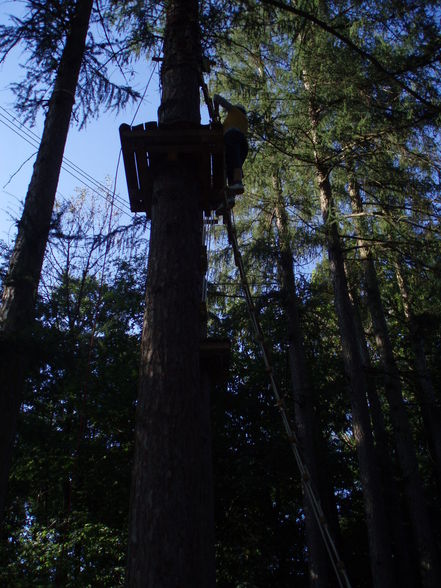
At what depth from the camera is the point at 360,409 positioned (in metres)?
8.94

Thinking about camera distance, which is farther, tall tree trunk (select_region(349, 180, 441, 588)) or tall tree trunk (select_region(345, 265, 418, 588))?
tall tree trunk (select_region(345, 265, 418, 588))

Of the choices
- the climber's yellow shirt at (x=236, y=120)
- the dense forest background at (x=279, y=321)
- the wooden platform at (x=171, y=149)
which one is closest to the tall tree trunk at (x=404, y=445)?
the dense forest background at (x=279, y=321)

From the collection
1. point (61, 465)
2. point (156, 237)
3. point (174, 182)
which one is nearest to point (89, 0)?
point (174, 182)

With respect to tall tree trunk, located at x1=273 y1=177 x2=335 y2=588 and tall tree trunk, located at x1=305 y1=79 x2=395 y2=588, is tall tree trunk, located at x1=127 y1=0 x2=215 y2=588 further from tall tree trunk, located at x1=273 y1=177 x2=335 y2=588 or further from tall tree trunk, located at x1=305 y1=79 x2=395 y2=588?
tall tree trunk, located at x1=273 y1=177 x2=335 y2=588

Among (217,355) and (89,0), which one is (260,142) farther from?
(217,355)

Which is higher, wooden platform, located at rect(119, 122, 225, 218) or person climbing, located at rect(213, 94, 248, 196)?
person climbing, located at rect(213, 94, 248, 196)

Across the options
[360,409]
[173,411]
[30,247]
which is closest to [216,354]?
[173,411]

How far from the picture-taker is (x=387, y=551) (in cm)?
827

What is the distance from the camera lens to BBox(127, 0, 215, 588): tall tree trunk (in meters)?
2.42

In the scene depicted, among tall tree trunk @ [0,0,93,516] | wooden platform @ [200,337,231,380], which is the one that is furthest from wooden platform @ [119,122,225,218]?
tall tree trunk @ [0,0,93,516]

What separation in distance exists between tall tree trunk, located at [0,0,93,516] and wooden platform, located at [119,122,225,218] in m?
1.84

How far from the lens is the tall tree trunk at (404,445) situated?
31.2 feet

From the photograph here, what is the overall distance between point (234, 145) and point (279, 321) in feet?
25.0

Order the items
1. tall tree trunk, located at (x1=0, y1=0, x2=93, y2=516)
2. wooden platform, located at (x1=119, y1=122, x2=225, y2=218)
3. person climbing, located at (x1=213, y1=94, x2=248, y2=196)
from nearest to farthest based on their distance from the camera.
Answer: wooden platform, located at (x1=119, y1=122, x2=225, y2=218) < tall tree trunk, located at (x1=0, y1=0, x2=93, y2=516) < person climbing, located at (x1=213, y1=94, x2=248, y2=196)
